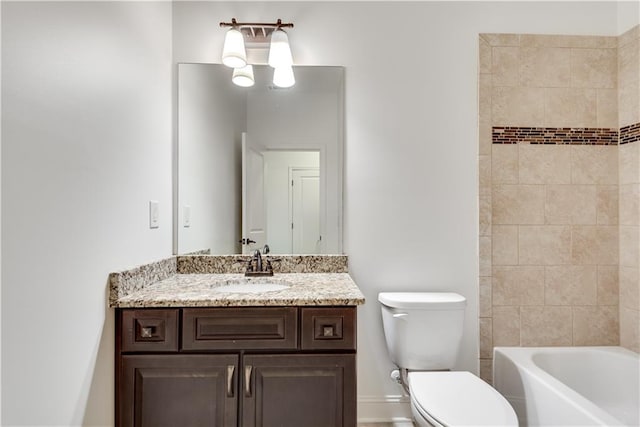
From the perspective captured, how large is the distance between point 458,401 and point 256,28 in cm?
199

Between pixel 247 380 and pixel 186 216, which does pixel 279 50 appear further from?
pixel 247 380

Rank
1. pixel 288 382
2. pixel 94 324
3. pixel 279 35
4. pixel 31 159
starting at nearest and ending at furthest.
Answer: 1. pixel 31 159
2. pixel 94 324
3. pixel 288 382
4. pixel 279 35

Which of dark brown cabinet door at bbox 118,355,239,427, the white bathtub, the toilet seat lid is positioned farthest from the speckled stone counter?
the white bathtub

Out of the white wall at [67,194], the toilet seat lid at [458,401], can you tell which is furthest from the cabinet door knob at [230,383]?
the toilet seat lid at [458,401]

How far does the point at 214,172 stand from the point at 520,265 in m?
1.75

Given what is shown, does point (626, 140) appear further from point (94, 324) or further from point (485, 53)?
point (94, 324)

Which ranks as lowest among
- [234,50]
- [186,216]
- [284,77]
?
[186,216]

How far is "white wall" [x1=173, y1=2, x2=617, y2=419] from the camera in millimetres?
2000

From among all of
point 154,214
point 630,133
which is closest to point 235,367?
point 154,214

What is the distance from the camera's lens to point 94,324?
124 cm

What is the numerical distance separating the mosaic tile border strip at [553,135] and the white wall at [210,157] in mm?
1419

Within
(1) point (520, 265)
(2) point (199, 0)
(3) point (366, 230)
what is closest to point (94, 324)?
(3) point (366, 230)

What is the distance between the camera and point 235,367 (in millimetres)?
1364

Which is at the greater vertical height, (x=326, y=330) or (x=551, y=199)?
(x=551, y=199)
